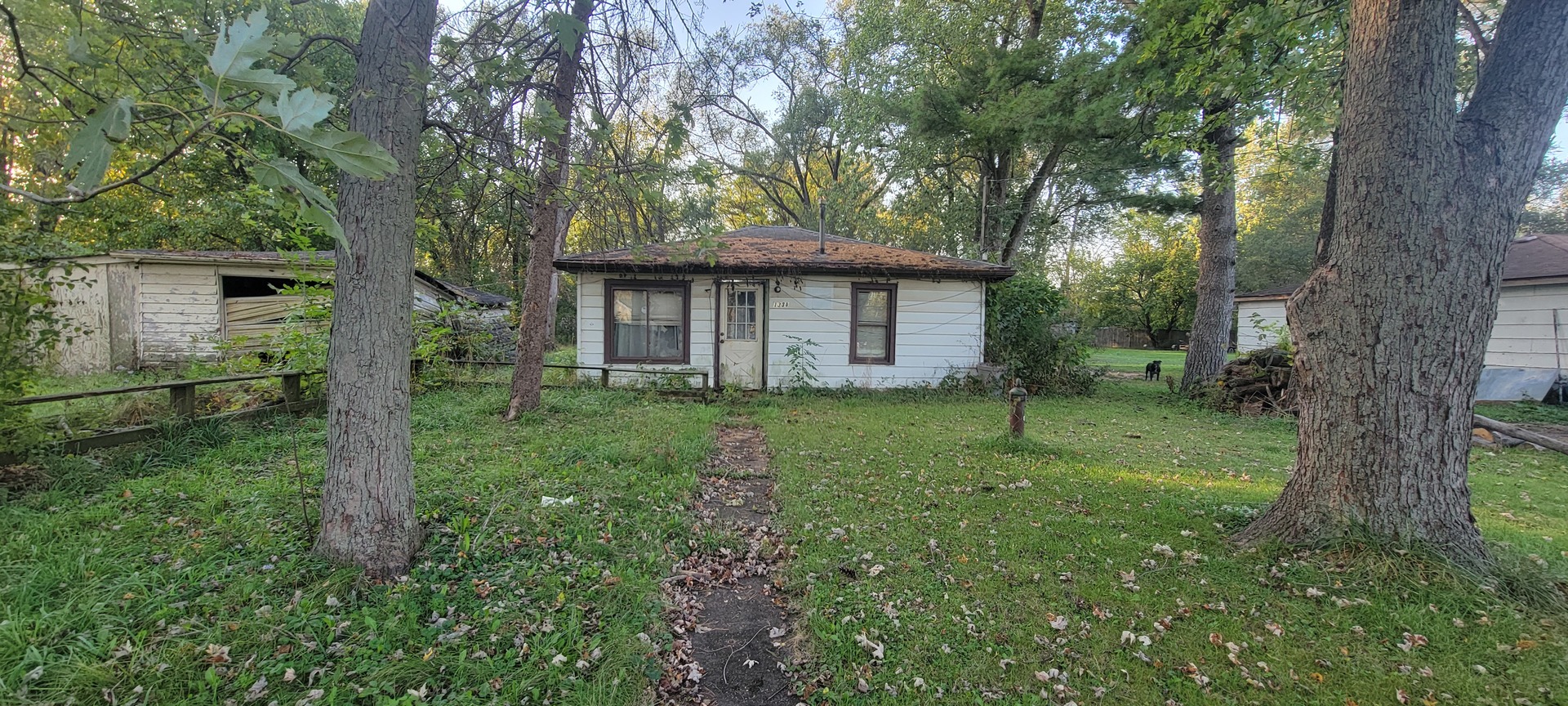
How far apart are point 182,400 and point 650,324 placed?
586 centimetres

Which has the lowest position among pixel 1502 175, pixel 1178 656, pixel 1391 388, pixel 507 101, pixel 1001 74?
pixel 1178 656

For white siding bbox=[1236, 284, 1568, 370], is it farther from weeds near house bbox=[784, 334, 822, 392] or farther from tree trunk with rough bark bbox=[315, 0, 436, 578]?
tree trunk with rough bark bbox=[315, 0, 436, 578]

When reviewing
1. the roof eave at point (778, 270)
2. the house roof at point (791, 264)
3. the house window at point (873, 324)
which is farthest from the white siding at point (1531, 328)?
the house window at point (873, 324)

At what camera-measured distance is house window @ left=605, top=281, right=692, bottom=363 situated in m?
9.70

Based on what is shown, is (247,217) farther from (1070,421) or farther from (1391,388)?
(1070,421)

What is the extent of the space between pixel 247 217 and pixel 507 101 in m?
3.35

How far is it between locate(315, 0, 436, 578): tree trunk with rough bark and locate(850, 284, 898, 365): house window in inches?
315

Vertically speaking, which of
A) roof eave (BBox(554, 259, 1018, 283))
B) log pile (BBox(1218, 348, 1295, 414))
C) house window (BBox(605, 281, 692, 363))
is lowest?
log pile (BBox(1218, 348, 1295, 414))

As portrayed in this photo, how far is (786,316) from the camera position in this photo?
991 cm

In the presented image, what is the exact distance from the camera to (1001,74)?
1193 centimetres

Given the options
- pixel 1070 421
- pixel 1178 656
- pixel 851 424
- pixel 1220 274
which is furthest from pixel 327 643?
pixel 1220 274

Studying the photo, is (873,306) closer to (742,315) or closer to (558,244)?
(742,315)

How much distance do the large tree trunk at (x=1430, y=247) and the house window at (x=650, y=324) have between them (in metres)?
8.30

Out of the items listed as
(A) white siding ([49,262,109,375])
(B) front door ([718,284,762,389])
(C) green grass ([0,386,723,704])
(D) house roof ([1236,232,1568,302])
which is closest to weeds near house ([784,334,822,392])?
(B) front door ([718,284,762,389])
